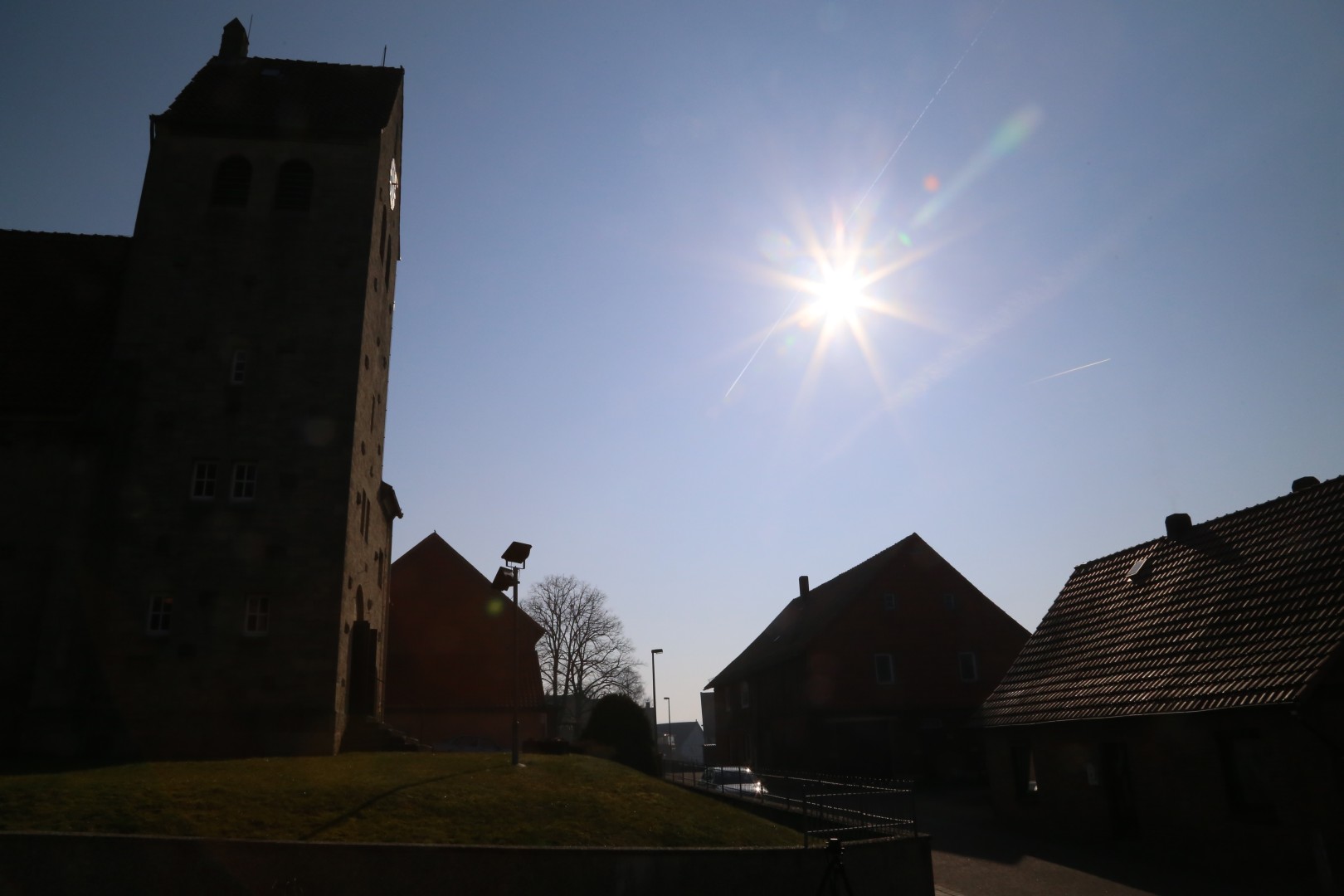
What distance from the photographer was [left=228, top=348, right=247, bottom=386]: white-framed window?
2398 centimetres

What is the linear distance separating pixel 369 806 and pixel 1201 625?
1862 centimetres

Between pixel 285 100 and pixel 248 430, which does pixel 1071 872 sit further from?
pixel 285 100

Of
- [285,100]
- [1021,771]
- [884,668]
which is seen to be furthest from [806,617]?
[285,100]

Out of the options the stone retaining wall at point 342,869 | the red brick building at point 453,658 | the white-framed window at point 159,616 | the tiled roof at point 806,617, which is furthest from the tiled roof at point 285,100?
the tiled roof at point 806,617

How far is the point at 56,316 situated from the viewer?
82.3ft

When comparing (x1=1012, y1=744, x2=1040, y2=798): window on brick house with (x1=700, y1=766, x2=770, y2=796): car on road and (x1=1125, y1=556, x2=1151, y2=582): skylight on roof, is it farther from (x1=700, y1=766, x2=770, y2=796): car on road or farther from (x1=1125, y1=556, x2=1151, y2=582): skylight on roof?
(x1=700, y1=766, x2=770, y2=796): car on road

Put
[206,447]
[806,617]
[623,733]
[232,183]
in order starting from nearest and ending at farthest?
[206,447], [232,183], [623,733], [806,617]

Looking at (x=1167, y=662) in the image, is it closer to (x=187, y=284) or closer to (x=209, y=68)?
(x=187, y=284)

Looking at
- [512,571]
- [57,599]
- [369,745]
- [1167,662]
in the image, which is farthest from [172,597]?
[1167,662]

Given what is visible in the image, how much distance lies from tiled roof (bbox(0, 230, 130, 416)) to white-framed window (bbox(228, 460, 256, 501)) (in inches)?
164

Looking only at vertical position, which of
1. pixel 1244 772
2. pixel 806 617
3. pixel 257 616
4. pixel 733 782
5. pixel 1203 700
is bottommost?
pixel 733 782

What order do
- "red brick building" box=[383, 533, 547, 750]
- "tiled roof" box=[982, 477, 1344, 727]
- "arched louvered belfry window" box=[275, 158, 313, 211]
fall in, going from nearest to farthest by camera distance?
"tiled roof" box=[982, 477, 1344, 727] → "arched louvered belfry window" box=[275, 158, 313, 211] → "red brick building" box=[383, 533, 547, 750]

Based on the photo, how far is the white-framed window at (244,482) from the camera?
23.0 m

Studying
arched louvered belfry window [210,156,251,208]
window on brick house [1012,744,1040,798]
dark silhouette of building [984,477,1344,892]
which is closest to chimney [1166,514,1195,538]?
dark silhouette of building [984,477,1344,892]
